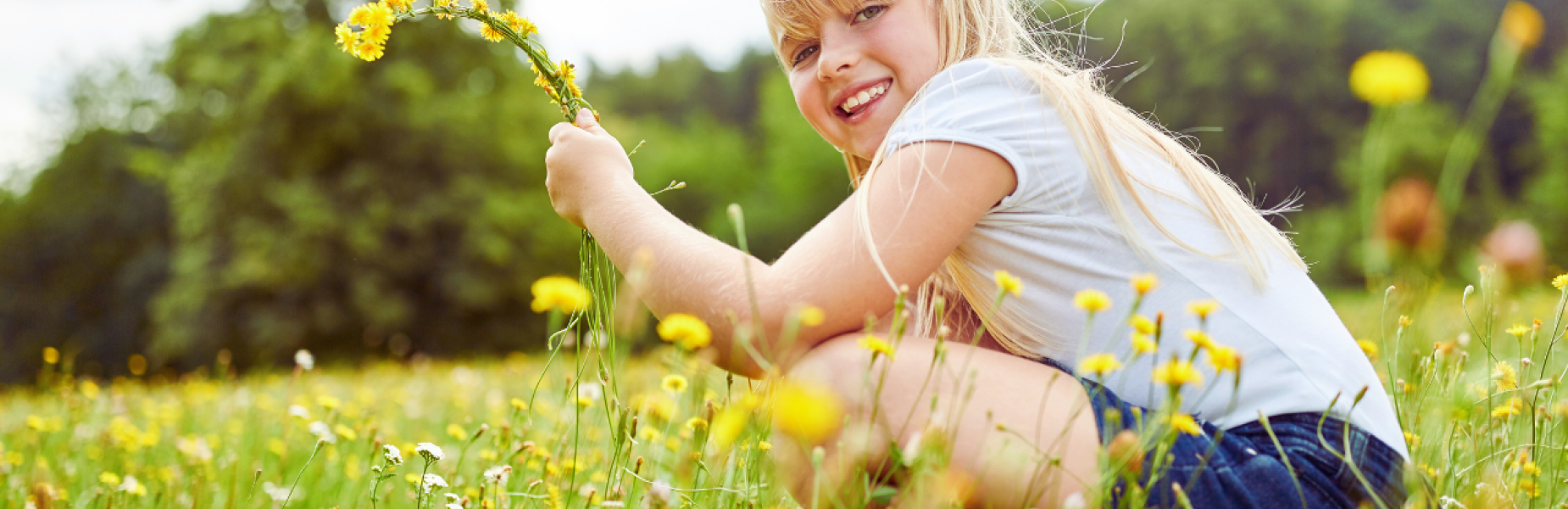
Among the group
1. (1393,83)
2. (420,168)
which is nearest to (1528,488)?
(1393,83)

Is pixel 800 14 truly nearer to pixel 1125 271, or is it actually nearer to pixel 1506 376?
pixel 1125 271

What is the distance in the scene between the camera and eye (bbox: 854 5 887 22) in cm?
180

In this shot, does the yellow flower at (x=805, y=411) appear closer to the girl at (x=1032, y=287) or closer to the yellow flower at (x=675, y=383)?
the girl at (x=1032, y=287)

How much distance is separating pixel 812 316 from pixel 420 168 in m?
14.5

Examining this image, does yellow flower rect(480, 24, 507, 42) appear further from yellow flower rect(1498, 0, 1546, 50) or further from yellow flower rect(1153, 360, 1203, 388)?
yellow flower rect(1498, 0, 1546, 50)

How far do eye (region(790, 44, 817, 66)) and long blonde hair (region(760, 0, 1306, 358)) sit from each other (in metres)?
0.06

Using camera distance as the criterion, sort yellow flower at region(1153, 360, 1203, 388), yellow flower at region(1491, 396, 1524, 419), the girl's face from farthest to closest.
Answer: the girl's face → yellow flower at region(1491, 396, 1524, 419) → yellow flower at region(1153, 360, 1203, 388)

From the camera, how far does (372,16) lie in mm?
1453

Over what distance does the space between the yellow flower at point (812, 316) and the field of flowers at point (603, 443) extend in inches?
4.3

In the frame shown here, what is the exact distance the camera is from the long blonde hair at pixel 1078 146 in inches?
53.4

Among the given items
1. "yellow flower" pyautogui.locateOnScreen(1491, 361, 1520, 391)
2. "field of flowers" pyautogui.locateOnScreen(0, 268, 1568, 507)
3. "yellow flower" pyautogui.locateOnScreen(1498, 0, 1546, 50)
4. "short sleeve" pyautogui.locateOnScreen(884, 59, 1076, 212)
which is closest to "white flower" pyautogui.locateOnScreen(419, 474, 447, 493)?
"field of flowers" pyautogui.locateOnScreen(0, 268, 1568, 507)

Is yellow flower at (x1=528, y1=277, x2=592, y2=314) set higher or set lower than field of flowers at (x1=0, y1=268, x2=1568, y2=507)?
higher

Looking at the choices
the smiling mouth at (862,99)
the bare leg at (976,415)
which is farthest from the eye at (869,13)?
the bare leg at (976,415)

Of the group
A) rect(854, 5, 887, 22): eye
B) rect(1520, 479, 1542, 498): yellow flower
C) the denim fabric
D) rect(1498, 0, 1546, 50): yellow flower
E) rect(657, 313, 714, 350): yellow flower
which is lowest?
rect(1520, 479, 1542, 498): yellow flower
